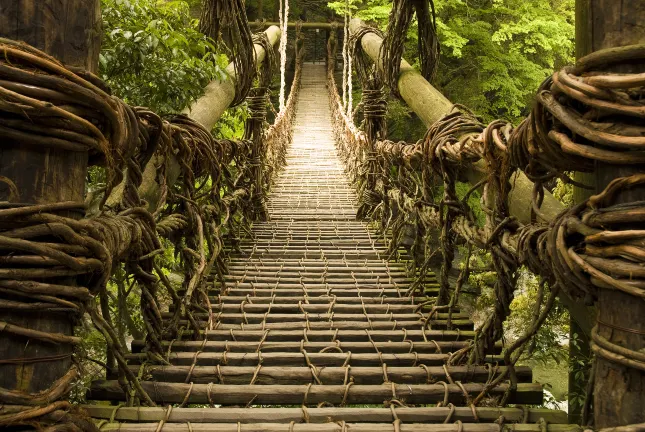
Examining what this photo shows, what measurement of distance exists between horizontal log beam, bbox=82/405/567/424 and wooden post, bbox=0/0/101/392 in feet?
1.71

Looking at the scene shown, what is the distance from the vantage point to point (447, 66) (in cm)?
983

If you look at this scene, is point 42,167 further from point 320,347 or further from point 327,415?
point 320,347

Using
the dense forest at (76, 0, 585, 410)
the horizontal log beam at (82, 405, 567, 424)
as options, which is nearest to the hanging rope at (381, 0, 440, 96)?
the dense forest at (76, 0, 585, 410)

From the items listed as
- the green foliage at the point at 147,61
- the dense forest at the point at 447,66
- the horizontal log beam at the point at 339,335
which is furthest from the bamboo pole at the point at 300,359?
the green foliage at the point at 147,61

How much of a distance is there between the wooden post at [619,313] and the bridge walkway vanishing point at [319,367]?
0.30 meters

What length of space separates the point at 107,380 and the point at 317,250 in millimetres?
2447

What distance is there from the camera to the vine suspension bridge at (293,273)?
88 cm

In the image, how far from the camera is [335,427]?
139 cm

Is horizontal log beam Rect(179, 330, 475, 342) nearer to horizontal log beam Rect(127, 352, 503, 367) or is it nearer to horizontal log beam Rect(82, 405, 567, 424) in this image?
horizontal log beam Rect(127, 352, 503, 367)

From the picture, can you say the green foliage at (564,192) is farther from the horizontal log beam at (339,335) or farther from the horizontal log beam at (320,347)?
the horizontal log beam at (320,347)

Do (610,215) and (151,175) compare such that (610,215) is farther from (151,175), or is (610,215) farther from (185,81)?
(185,81)

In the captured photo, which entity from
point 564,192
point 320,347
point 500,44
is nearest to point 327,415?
point 320,347

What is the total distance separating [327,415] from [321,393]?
0.59ft

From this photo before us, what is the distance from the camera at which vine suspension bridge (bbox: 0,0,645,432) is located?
0.88m
